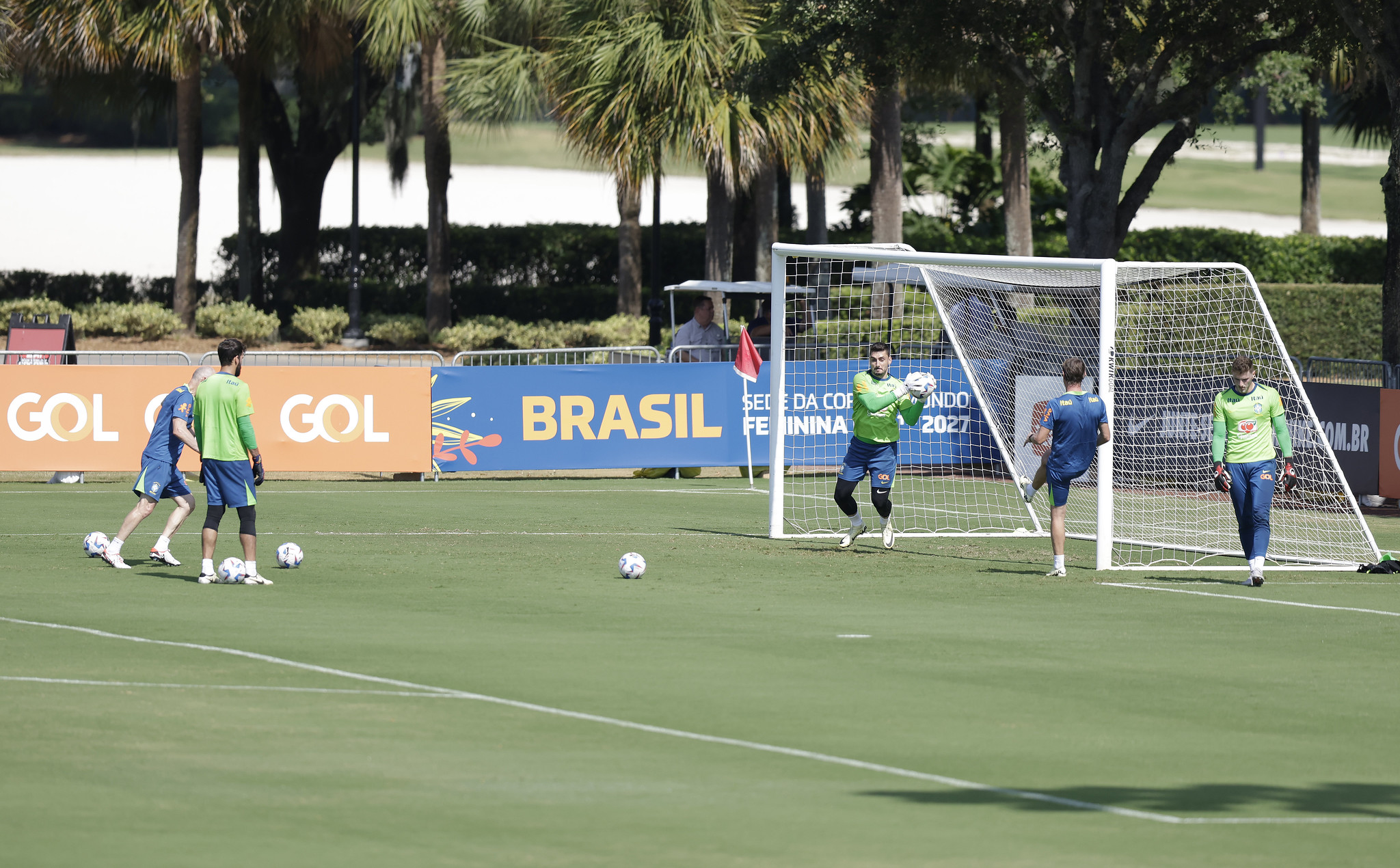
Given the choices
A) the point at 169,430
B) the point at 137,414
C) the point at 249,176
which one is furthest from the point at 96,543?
the point at 249,176

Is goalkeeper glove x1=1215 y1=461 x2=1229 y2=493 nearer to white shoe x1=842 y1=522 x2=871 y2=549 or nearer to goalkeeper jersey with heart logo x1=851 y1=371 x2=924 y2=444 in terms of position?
goalkeeper jersey with heart logo x1=851 y1=371 x2=924 y2=444

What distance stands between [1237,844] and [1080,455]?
855 cm

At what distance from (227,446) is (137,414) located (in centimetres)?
1051

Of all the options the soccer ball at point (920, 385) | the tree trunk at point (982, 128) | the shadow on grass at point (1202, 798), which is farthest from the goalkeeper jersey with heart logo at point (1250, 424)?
the tree trunk at point (982, 128)

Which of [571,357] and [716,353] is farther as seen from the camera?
[571,357]

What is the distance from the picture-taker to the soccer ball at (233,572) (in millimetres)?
14016

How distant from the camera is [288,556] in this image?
49.1 feet

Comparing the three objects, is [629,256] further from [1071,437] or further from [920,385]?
[1071,437]

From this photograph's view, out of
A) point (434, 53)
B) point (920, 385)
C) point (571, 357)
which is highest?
point (434, 53)

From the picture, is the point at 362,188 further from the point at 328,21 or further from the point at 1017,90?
the point at 1017,90

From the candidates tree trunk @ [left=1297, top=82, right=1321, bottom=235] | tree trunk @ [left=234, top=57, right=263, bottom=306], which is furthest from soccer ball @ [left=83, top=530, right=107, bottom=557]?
tree trunk @ [left=1297, top=82, right=1321, bottom=235]

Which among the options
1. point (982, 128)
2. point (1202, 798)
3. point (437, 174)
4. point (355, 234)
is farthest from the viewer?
point (982, 128)

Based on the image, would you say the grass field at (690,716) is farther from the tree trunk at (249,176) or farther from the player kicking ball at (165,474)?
the tree trunk at (249,176)

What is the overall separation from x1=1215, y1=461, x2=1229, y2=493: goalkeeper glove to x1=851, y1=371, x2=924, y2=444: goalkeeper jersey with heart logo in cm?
296
